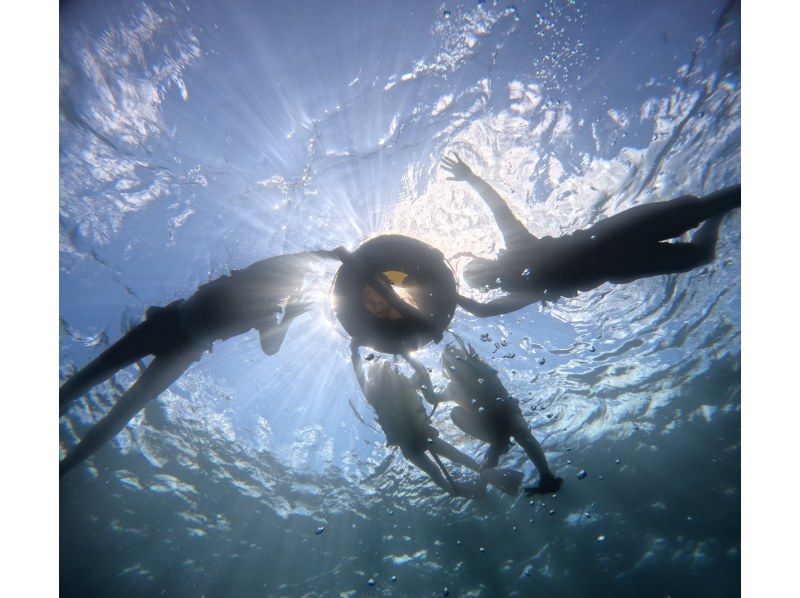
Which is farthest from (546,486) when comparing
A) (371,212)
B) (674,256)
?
(371,212)

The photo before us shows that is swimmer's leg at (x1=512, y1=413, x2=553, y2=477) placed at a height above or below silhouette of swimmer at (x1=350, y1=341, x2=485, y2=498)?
below

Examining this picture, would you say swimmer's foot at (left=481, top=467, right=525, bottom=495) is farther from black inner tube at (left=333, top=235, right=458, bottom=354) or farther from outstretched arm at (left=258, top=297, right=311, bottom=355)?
outstretched arm at (left=258, top=297, right=311, bottom=355)

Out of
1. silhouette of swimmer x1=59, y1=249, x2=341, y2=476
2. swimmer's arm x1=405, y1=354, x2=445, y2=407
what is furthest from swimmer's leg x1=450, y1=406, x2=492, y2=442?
silhouette of swimmer x1=59, y1=249, x2=341, y2=476

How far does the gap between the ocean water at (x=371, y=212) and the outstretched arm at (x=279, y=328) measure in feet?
7.29

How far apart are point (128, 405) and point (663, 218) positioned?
801 cm

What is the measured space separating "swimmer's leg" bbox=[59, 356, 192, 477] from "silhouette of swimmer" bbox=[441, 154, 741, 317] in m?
4.43

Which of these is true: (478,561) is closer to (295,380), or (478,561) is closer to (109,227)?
(295,380)

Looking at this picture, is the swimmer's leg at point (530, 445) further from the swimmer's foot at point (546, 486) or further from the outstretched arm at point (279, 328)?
the outstretched arm at point (279, 328)

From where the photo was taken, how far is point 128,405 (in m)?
5.10

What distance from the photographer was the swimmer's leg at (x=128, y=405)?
495cm

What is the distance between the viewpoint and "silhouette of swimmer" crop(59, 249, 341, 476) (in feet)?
16.0

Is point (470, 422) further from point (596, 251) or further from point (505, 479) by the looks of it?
point (596, 251)

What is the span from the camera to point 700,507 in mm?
16250
